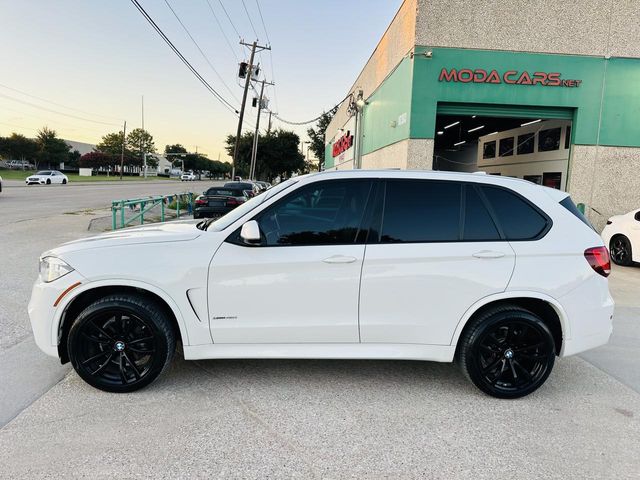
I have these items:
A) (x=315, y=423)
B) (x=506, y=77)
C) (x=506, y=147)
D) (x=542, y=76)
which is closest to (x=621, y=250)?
(x=542, y=76)

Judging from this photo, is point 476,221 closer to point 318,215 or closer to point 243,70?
point 318,215

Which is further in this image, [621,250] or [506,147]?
[506,147]

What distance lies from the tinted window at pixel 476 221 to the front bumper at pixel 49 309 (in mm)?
3087

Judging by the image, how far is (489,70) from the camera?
11.3m

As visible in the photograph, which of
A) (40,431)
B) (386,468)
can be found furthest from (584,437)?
(40,431)

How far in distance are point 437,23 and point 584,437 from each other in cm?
1094

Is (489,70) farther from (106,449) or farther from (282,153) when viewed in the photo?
(282,153)

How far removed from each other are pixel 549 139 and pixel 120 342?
52.2 ft

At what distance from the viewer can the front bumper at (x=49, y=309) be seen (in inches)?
128

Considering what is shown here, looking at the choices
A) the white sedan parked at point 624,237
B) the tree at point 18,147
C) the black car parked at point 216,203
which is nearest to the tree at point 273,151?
the tree at point 18,147

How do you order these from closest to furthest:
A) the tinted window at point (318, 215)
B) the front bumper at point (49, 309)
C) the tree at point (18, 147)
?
the front bumper at point (49, 309) < the tinted window at point (318, 215) < the tree at point (18, 147)

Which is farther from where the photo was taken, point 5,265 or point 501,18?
point 501,18

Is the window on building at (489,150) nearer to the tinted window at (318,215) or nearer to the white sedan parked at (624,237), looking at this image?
the white sedan parked at (624,237)

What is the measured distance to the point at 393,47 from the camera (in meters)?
13.9
